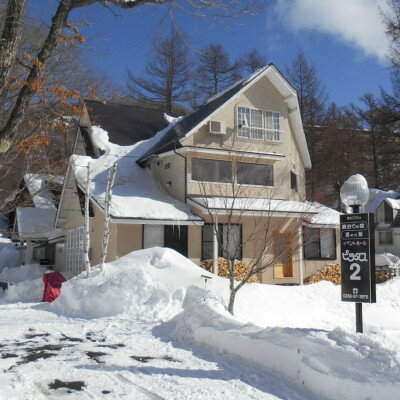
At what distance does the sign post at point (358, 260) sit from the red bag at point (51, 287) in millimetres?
9988

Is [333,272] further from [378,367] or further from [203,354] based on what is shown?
[378,367]

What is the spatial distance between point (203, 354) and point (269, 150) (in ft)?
46.4

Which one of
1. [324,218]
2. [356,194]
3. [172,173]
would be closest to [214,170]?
[172,173]

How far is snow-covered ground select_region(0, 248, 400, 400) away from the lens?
500cm

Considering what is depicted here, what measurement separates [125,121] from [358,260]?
19337mm

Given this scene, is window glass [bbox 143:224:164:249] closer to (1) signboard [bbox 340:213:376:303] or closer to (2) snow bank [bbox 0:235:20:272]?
(1) signboard [bbox 340:213:376:303]

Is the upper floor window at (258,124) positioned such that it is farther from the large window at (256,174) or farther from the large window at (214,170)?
the large window at (214,170)

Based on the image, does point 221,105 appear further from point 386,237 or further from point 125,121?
point 386,237

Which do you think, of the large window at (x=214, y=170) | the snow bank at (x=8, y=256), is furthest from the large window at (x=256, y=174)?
the snow bank at (x=8, y=256)

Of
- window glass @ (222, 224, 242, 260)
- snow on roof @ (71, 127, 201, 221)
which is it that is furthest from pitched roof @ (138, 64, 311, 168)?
window glass @ (222, 224, 242, 260)

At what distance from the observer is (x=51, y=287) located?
546 inches

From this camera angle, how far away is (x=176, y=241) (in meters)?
17.5

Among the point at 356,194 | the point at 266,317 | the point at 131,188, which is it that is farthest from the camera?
the point at 131,188

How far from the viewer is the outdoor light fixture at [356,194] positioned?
262 inches
